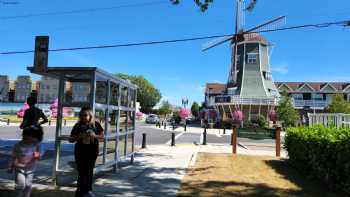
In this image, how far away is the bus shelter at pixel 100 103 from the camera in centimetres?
757

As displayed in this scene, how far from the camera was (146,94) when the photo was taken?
Result: 101688 mm

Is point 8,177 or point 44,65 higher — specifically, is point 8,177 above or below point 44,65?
below

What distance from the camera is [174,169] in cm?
1048

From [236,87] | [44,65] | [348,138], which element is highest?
[236,87]

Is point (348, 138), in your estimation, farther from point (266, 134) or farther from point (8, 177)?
point (266, 134)

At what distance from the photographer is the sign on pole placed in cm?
785

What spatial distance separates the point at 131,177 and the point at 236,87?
5066 centimetres

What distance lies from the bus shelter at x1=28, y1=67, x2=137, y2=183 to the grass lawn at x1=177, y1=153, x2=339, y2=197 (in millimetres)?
1931

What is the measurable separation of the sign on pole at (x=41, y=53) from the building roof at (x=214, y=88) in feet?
237

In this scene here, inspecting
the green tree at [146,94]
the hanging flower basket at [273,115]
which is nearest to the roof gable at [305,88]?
the hanging flower basket at [273,115]

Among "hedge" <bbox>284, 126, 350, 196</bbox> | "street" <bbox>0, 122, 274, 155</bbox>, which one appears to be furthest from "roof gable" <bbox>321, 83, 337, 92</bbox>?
"hedge" <bbox>284, 126, 350, 196</bbox>

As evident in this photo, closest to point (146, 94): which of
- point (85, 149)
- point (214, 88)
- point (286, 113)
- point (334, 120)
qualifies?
point (214, 88)

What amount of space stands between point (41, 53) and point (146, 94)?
3679 inches

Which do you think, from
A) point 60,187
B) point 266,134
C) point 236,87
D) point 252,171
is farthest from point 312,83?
point 60,187
